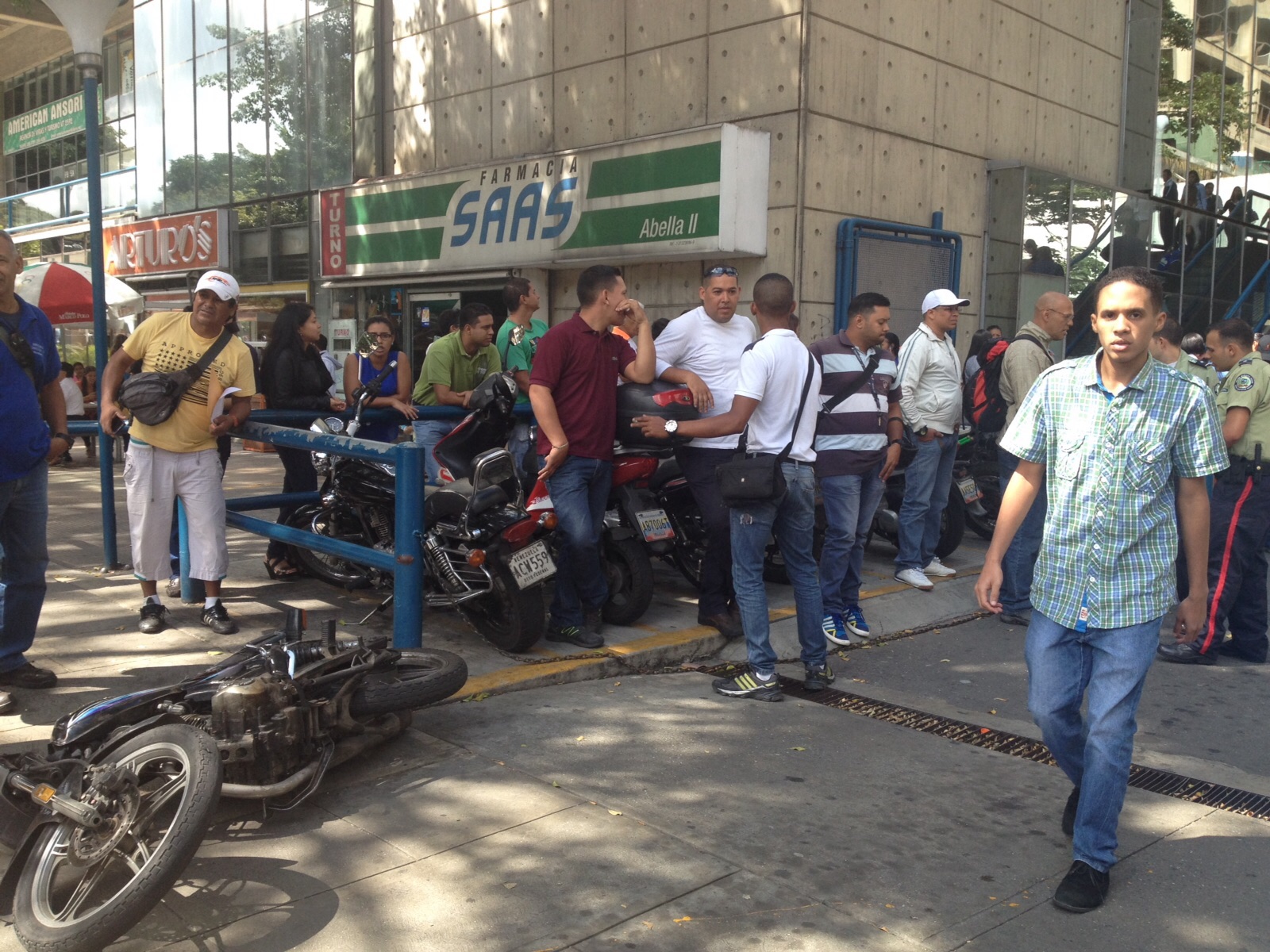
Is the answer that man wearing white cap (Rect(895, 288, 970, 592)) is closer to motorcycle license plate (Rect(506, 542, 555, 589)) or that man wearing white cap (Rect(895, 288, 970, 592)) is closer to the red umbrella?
motorcycle license plate (Rect(506, 542, 555, 589))

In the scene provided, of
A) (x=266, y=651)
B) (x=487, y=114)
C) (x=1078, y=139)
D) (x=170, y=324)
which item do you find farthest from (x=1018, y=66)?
(x=266, y=651)

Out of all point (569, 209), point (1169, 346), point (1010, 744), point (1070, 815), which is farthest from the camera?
point (569, 209)

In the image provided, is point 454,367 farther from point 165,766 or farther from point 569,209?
point 569,209

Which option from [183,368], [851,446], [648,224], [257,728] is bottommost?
[257,728]

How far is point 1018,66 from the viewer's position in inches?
488

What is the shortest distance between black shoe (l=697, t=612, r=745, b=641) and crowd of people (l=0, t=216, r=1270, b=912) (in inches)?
0.4

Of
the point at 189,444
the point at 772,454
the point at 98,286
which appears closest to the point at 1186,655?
the point at 772,454

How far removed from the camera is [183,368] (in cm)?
575

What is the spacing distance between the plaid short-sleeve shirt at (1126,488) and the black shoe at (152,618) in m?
4.45

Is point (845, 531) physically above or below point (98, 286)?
below

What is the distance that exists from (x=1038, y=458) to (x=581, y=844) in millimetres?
1933

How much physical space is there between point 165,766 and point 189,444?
2.77m

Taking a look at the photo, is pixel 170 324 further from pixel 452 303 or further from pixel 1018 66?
pixel 1018 66

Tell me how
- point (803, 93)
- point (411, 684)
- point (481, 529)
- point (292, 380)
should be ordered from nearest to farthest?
point (411, 684)
point (481, 529)
point (292, 380)
point (803, 93)
